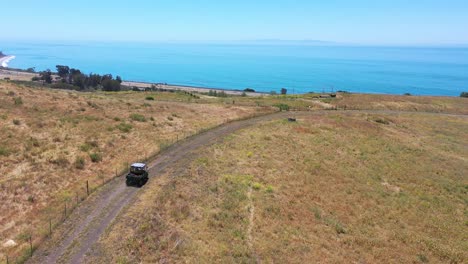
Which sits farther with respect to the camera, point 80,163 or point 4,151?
point 80,163

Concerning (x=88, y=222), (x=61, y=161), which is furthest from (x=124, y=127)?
(x=88, y=222)

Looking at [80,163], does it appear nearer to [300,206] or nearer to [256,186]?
[256,186]

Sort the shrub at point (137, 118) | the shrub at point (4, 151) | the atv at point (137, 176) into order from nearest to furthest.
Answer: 1. the atv at point (137, 176)
2. the shrub at point (4, 151)
3. the shrub at point (137, 118)

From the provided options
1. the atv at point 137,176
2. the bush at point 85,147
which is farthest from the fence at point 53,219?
the bush at point 85,147

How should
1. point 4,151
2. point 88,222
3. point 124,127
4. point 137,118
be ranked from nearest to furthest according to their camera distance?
point 88,222, point 4,151, point 124,127, point 137,118

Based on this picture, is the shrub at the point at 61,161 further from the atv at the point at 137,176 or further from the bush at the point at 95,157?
the atv at the point at 137,176

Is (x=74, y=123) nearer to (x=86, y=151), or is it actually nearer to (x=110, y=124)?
(x=110, y=124)

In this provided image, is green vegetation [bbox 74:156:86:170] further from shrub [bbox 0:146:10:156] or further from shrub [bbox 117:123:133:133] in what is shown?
shrub [bbox 117:123:133:133]

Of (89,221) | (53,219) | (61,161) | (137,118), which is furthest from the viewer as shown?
(137,118)

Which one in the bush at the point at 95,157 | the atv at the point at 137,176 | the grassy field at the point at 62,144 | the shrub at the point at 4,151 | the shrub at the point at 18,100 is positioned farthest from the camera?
the shrub at the point at 18,100
